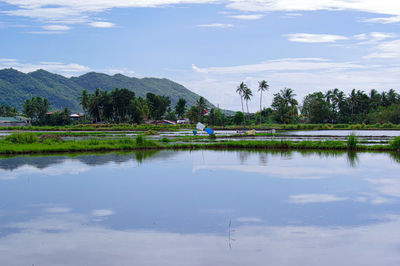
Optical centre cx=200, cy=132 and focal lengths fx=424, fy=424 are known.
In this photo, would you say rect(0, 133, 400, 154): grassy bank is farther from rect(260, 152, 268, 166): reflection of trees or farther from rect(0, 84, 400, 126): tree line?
rect(0, 84, 400, 126): tree line

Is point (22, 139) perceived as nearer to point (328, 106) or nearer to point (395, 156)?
point (395, 156)

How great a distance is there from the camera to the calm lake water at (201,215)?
20.6 ft

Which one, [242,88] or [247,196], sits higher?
[242,88]

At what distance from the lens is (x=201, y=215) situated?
8.38 meters

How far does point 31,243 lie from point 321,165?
11.4 metres

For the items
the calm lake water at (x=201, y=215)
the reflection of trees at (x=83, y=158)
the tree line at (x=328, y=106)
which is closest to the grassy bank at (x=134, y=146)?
the reflection of trees at (x=83, y=158)

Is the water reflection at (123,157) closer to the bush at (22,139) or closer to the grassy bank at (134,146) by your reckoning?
the grassy bank at (134,146)

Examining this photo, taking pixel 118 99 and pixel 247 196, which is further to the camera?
pixel 118 99

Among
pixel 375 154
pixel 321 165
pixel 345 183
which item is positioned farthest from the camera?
pixel 375 154

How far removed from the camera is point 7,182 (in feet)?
40.2

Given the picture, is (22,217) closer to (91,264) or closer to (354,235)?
(91,264)

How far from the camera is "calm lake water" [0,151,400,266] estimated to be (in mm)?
6266

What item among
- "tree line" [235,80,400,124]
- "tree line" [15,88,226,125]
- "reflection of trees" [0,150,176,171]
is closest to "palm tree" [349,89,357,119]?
"tree line" [235,80,400,124]

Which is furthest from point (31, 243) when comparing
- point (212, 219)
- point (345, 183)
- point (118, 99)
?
point (118, 99)
